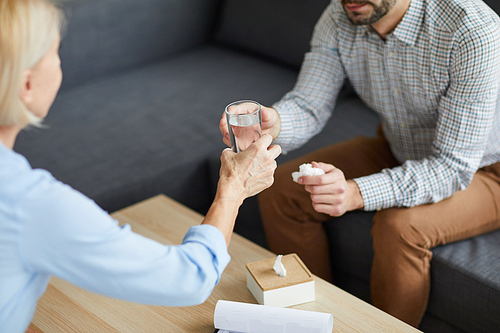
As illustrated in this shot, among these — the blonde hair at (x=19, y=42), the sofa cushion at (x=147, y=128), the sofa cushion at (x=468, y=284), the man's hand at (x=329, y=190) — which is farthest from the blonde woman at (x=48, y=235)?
the sofa cushion at (x=147, y=128)

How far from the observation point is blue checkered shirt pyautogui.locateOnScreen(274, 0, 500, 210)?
1.35 meters

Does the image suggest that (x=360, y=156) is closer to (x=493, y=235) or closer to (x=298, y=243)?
(x=298, y=243)

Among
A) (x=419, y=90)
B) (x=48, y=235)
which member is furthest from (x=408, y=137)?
(x=48, y=235)

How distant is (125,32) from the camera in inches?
108

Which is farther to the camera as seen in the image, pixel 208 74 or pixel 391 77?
pixel 208 74

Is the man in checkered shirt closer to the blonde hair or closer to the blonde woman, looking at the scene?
the blonde woman

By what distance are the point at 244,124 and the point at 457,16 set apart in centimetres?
67

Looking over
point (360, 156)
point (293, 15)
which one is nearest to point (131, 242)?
point (360, 156)

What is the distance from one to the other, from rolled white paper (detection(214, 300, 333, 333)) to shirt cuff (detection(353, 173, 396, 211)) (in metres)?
0.47

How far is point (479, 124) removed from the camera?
135 cm

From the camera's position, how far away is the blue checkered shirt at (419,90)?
1.35m

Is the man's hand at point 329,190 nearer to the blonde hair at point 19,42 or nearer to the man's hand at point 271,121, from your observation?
the man's hand at point 271,121

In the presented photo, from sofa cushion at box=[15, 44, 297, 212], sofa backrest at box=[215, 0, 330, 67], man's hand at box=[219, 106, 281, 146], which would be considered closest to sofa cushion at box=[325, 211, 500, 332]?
man's hand at box=[219, 106, 281, 146]

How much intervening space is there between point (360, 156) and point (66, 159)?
112 cm
